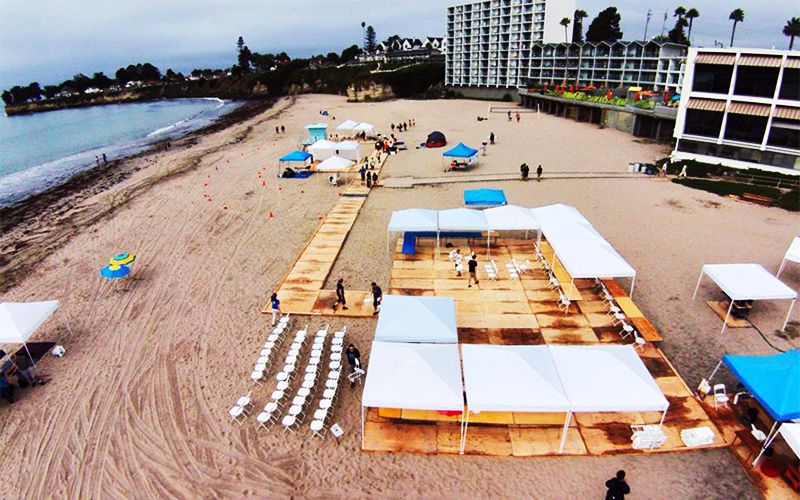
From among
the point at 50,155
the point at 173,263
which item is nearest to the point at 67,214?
the point at 173,263

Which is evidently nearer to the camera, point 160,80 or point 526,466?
point 526,466

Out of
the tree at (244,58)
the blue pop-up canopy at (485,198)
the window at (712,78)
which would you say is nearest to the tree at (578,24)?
the window at (712,78)

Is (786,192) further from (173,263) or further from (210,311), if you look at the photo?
(173,263)

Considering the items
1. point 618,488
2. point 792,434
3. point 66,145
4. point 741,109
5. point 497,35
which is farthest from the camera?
point 497,35

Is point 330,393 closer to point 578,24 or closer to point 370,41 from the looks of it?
point 578,24

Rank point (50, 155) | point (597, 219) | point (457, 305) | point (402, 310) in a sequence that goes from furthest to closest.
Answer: point (50, 155) → point (597, 219) → point (457, 305) → point (402, 310)

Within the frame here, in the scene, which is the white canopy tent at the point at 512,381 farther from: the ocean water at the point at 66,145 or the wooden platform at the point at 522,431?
the ocean water at the point at 66,145

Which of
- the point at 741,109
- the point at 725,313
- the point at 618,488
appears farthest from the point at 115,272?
the point at 741,109
